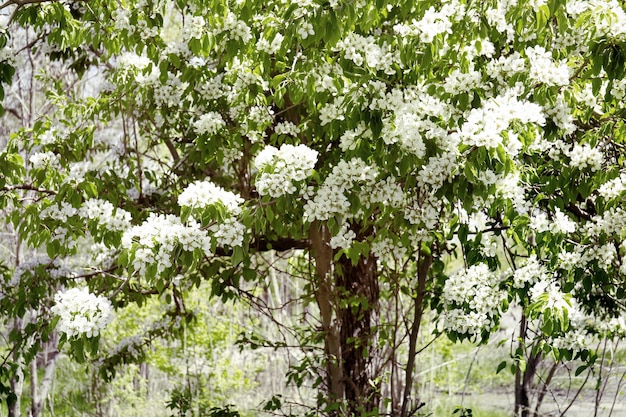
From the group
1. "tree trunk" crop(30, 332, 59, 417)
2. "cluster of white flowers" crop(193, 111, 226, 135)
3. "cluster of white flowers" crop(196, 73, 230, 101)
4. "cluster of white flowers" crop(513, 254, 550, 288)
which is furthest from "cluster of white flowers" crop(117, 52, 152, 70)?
"tree trunk" crop(30, 332, 59, 417)

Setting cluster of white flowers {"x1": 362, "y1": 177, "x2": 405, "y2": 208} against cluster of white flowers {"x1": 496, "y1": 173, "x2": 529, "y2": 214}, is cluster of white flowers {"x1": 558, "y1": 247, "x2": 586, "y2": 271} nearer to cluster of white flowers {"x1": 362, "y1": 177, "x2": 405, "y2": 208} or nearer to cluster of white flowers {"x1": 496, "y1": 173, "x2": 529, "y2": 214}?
cluster of white flowers {"x1": 496, "y1": 173, "x2": 529, "y2": 214}

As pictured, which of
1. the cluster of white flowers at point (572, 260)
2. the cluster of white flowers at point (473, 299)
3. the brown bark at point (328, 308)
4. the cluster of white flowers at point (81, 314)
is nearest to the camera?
the cluster of white flowers at point (81, 314)

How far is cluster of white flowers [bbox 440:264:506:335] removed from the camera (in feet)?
9.92

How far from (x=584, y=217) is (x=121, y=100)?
2.04 m

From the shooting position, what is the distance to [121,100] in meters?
3.38

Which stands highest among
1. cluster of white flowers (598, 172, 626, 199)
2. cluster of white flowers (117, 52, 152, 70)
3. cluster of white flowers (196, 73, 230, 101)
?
cluster of white flowers (117, 52, 152, 70)

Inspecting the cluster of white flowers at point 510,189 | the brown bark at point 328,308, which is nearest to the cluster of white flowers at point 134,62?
the brown bark at point 328,308

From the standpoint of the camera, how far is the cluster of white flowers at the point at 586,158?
2.64 metres

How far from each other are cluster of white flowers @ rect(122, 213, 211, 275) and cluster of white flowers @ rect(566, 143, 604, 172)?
1.33m

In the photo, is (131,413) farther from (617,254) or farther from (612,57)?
(612,57)

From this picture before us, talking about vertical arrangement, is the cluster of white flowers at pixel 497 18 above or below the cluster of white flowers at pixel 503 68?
above

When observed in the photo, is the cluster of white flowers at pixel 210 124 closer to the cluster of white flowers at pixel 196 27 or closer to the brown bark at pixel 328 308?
the cluster of white flowers at pixel 196 27

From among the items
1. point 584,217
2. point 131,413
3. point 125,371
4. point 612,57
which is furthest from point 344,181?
point 125,371

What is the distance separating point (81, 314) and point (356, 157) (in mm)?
920
